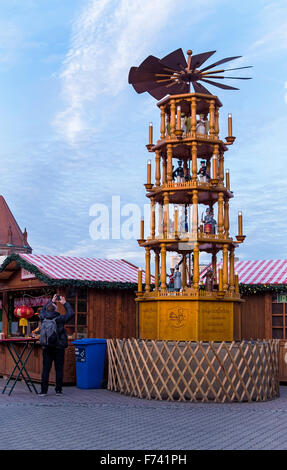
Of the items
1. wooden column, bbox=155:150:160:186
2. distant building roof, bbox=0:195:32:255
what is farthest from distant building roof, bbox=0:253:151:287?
distant building roof, bbox=0:195:32:255

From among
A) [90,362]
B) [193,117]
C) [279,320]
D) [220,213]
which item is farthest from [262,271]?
[90,362]

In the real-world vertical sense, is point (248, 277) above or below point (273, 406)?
above

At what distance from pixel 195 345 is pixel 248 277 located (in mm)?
6173

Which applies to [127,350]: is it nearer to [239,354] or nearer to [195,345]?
[195,345]

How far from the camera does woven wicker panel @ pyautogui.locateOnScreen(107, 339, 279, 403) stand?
12.4m

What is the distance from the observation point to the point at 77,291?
16.9 m

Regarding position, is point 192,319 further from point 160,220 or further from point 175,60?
point 175,60

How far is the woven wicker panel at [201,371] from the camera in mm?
12414

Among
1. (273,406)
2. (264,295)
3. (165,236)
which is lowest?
(273,406)

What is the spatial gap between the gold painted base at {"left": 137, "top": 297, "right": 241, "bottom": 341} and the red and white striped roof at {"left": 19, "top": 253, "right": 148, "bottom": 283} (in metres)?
3.53

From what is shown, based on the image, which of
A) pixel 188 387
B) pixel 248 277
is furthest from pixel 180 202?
pixel 188 387
